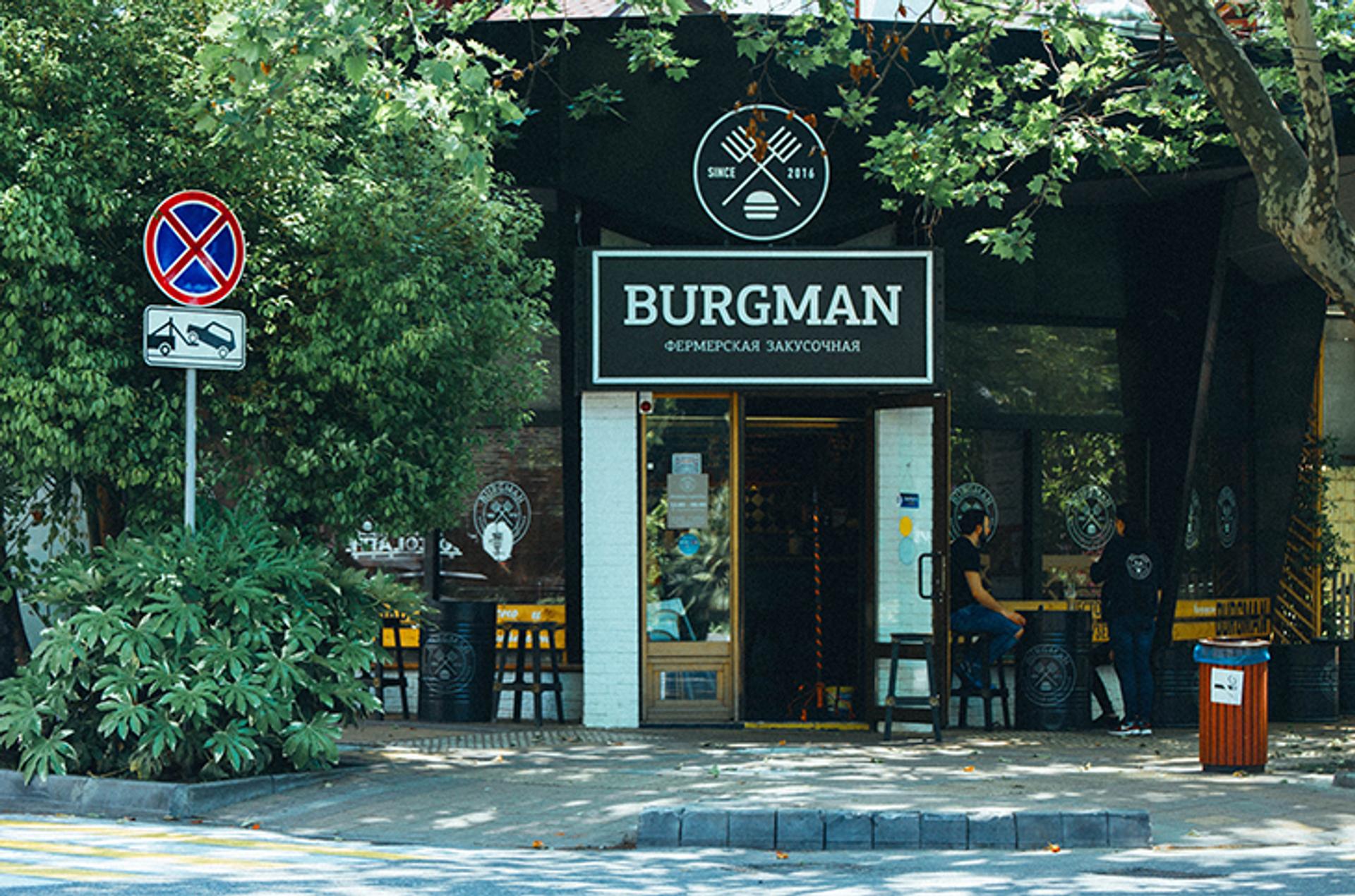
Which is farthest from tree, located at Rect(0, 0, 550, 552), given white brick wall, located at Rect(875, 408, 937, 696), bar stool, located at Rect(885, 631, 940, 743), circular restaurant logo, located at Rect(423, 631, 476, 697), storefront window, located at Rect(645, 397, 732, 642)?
bar stool, located at Rect(885, 631, 940, 743)

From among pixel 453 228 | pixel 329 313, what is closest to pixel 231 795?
pixel 329 313

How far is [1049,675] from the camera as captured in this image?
523 inches

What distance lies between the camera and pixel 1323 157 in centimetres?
973

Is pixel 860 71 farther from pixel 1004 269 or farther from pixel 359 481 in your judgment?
pixel 359 481

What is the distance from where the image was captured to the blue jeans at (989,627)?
13273mm

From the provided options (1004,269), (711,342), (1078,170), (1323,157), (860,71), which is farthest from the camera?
(1004,269)

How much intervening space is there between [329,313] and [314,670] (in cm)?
226

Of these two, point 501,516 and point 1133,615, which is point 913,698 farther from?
point 501,516

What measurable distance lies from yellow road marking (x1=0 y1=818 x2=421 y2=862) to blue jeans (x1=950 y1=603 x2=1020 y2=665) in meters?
6.77

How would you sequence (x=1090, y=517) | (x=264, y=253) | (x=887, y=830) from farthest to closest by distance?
(x=1090, y=517) → (x=264, y=253) → (x=887, y=830)

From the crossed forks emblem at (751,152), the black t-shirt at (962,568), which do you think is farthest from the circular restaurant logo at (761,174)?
the black t-shirt at (962,568)

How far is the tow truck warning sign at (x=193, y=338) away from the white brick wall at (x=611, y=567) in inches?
Result: 153

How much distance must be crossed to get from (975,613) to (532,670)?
3.74m

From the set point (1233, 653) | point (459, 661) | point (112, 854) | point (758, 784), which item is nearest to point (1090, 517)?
point (1233, 653)
